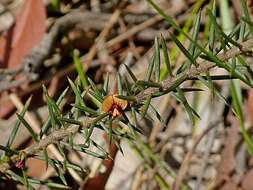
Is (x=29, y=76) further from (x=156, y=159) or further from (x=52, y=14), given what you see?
(x=156, y=159)

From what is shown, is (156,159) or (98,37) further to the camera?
(98,37)

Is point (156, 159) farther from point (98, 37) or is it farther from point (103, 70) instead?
point (98, 37)

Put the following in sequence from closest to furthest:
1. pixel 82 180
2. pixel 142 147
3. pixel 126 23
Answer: pixel 82 180 → pixel 142 147 → pixel 126 23

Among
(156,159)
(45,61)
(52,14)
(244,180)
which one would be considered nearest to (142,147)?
(156,159)

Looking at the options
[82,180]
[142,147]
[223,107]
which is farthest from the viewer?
[223,107]

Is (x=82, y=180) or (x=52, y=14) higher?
(x=52, y=14)

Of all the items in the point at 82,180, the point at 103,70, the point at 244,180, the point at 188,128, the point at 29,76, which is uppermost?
the point at 29,76
